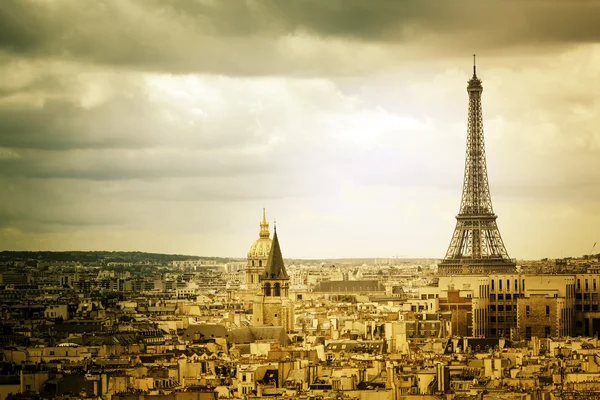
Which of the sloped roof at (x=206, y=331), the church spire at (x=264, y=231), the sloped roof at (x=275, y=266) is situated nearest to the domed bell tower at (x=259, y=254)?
the church spire at (x=264, y=231)

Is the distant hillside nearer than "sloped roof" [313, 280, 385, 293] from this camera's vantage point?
Yes

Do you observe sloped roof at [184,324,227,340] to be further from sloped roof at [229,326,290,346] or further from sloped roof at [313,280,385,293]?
sloped roof at [313,280,385,293]

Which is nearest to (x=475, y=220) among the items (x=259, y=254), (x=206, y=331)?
(x=259, y=254)

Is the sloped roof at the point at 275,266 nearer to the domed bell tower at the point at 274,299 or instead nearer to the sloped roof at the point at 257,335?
the domed bell tower at the point at 274,299

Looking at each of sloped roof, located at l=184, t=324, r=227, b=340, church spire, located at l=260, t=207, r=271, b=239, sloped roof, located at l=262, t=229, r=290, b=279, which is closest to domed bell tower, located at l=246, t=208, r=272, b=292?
church spire, located at l=260, t=207, r=271, b=239

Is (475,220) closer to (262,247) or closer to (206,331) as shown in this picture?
(262,247)
